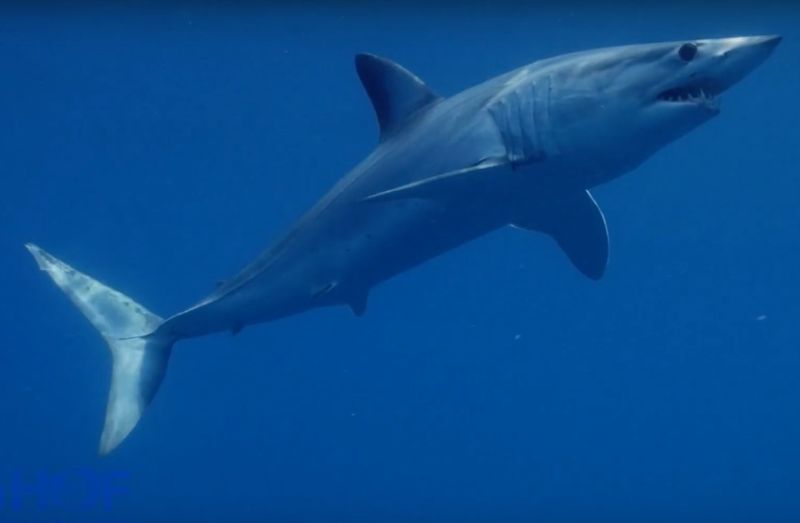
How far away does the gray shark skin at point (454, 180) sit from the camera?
4.84m

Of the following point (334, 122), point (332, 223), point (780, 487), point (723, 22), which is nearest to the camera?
point (332, 223)

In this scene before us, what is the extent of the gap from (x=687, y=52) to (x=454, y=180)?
5.84 ft

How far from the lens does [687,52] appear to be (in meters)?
4.55

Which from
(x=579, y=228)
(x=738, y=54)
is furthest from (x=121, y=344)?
(x=738, y=54)

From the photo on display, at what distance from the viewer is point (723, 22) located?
17875 millimetres

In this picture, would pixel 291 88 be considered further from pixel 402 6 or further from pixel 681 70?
Result: pixel 681 70

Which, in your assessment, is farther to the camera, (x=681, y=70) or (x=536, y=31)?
(x=536, y=31)

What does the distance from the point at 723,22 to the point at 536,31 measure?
170 inches

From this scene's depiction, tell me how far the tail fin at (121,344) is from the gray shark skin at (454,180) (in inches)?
0.5

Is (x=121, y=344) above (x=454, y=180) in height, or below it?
below

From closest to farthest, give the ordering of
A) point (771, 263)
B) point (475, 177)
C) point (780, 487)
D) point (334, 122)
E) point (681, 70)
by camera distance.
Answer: point (681, 70) → point (475, 177) → point (780, 487) → point (334, 122) → point (771, 263)

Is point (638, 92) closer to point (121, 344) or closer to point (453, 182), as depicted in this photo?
point (453, 182)

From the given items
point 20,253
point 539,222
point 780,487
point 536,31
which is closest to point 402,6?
point 536,31

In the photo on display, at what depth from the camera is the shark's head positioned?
4.50 meters
